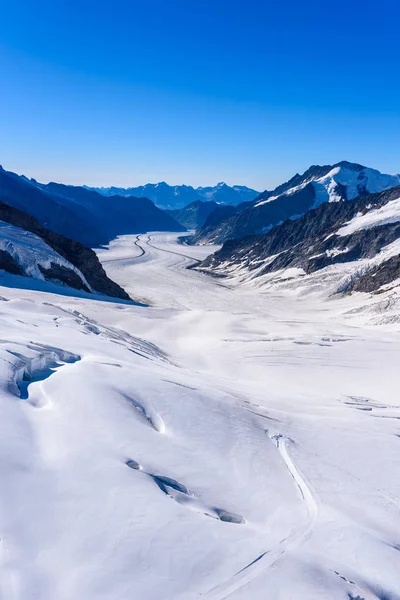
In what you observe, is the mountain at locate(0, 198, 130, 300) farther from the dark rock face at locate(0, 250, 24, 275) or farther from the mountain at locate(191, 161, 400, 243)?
the mountain at locate(191, 161, 400, 243)

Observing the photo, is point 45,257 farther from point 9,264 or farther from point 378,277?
point 378,277

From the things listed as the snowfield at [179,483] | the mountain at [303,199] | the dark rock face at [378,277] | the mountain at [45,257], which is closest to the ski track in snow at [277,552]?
the snowfield at [179,483]

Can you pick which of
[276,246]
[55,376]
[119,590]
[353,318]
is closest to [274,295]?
[353,318]

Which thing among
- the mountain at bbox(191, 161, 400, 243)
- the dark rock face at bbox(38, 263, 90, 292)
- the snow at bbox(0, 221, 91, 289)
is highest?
the mountain at bbox(191, 161, 400, 243)

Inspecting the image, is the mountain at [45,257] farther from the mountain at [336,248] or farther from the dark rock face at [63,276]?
the mountain at [336,248]

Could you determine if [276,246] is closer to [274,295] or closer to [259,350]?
[274,295]

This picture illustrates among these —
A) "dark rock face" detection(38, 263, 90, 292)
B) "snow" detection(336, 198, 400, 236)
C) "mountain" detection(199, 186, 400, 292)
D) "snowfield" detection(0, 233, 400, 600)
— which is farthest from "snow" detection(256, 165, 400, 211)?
"snowfield" detection(0, 233, 400, 600)
